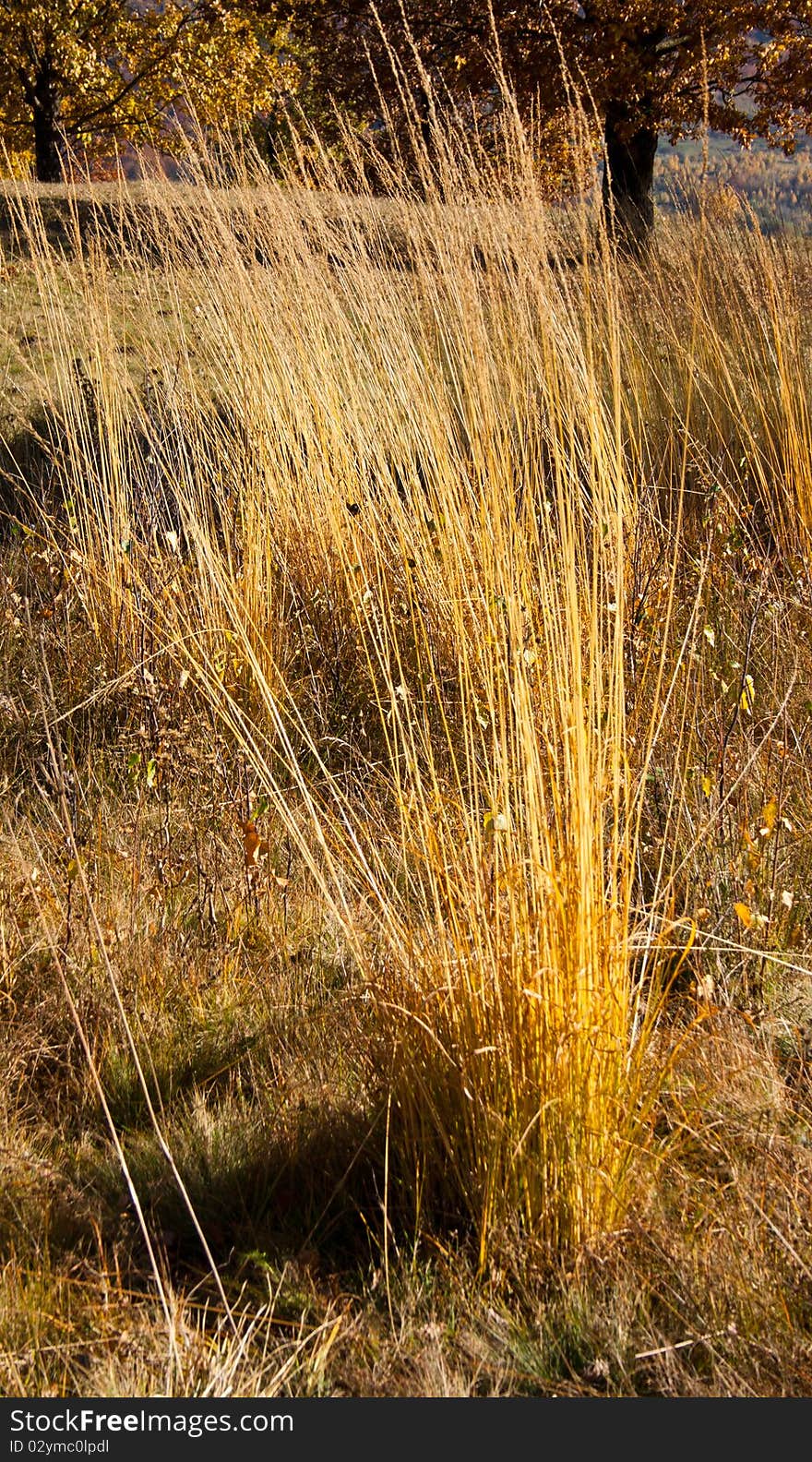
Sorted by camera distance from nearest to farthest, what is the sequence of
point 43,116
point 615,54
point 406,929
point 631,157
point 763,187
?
point 406,929 < point 763,187 < point 615,54 < point 631,157 < point 43,116

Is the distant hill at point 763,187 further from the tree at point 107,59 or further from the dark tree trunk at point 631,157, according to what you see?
the tree at point 107,59

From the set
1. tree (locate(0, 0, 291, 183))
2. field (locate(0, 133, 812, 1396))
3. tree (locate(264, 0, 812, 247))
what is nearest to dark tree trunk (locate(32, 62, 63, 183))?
tree (locate(0, 0, 291, 183))

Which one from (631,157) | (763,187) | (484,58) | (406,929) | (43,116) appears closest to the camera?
(406,929)

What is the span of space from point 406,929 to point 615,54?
9.91m

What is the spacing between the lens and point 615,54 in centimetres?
929

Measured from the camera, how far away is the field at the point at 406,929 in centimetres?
142

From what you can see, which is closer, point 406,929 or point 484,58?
point 406,929

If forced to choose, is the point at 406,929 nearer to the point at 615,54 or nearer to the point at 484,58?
the point at 484,58

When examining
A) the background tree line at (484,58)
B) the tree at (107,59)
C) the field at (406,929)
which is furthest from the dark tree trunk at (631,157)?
the field at (406,929)

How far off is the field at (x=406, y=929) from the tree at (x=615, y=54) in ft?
23.3

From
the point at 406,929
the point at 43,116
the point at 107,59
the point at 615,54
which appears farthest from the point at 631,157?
the point at 406,929

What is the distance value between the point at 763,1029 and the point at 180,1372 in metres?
1.09

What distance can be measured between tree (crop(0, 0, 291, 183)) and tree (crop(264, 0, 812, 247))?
5.78 feet

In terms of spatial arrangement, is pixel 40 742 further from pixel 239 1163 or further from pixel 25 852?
pixel 239 1163
